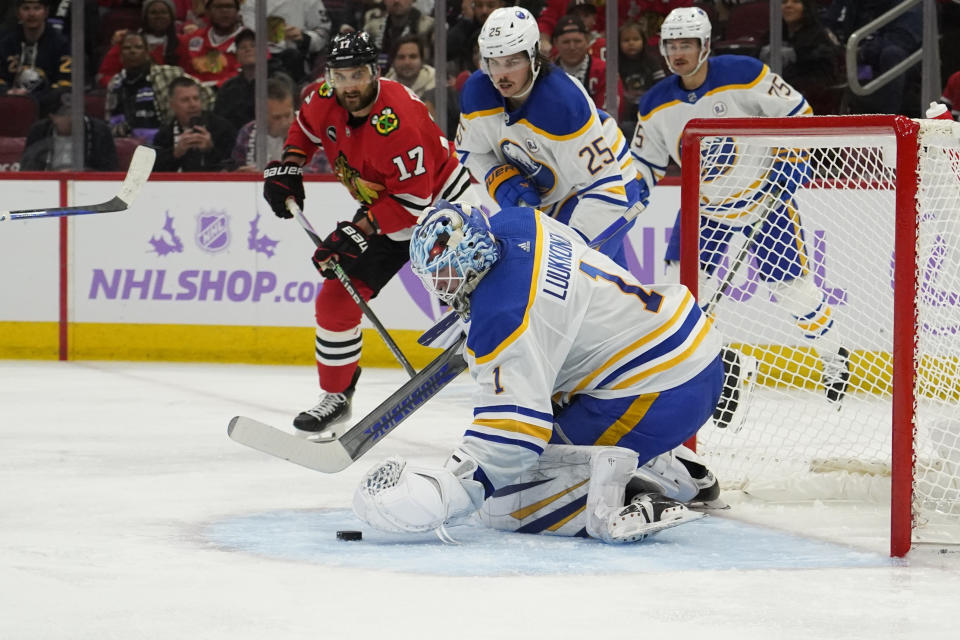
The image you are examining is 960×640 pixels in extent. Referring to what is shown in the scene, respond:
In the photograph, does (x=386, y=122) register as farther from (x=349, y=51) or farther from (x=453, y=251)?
(x=453, y=251)

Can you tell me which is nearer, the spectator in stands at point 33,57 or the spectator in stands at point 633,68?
the spectator in stands at point 633,68

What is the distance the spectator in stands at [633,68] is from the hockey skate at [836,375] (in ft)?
5.94

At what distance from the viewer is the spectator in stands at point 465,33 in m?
6.10

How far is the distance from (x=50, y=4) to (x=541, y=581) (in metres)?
4.97

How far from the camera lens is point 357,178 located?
4.25 m

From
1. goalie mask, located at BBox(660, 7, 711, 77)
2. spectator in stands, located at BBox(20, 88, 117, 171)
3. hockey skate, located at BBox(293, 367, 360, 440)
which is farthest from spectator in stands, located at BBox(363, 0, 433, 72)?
hockey skate, located at BBox(293, 367, 360, 440)

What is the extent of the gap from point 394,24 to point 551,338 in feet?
12.7

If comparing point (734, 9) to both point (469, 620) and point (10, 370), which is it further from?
point (469, 620)

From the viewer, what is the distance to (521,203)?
4.04 meters

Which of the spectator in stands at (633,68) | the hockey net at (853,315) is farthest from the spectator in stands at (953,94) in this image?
the spectator in stands at (633,68)

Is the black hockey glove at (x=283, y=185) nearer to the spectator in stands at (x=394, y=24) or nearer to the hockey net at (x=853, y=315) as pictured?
the hockey net at (x=853, y=315)

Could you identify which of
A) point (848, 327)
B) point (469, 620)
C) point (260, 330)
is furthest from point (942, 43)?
point (469, 620)

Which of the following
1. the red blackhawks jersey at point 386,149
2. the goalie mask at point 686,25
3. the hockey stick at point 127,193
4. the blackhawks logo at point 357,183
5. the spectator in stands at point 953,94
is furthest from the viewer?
the spectator in stands at point 953,94

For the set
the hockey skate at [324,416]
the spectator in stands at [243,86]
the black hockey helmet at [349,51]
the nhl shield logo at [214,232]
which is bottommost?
the hockey skate at [324,416]
